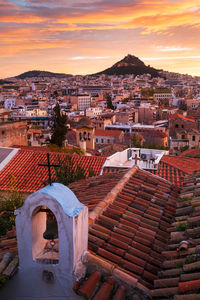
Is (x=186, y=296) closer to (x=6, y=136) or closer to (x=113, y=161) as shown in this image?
(x=113, y=161)

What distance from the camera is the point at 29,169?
13320 mm

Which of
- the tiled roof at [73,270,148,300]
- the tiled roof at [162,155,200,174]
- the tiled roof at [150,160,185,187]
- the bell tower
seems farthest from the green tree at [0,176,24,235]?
the tiled roof at [162,155,200,174]

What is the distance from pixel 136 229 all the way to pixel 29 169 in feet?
32.0

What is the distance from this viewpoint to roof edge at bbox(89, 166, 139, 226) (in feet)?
14.6

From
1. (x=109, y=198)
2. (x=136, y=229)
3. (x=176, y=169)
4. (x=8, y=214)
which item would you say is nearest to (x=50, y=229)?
(x=136, y=229)

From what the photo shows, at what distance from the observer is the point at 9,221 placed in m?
7.08

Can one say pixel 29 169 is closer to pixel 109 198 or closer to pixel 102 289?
pixel 109 198

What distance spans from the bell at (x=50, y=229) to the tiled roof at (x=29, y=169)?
25.8ft

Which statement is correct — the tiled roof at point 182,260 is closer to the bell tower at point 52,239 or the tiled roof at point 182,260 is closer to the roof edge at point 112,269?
the roof edge at point 112,269

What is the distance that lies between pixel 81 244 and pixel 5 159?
1145cm

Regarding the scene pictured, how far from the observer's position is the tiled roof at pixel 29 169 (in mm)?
12250

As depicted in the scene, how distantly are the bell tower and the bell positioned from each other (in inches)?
0.5

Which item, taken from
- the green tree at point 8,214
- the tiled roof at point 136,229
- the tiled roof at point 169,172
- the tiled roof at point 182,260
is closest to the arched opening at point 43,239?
the tiled roof at point 136,229

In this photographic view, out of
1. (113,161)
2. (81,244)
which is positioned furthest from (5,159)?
(81,244)
